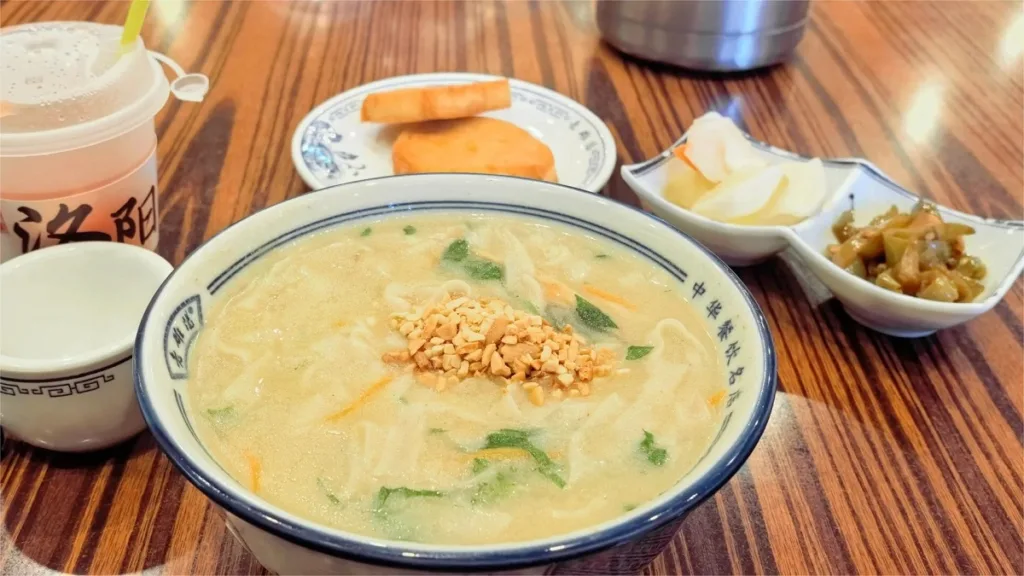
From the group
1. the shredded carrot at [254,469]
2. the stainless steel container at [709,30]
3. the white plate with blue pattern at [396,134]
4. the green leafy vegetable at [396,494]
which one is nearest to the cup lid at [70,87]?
the white plate with blue pattern at [396,134]

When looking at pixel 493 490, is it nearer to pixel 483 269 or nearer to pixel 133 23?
pixel 483 269

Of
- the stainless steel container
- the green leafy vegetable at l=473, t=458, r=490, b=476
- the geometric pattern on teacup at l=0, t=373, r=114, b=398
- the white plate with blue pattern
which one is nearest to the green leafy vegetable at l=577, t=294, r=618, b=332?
the green leafy vegetable at l=473, t=458, r=490, b=476

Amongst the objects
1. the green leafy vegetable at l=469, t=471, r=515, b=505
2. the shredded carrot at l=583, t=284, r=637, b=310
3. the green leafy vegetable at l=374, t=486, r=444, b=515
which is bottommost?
the shredded carrot at l=583, t=284, r=637, b=310

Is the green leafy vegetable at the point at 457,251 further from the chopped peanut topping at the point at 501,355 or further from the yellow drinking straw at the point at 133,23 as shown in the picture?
the yellow drinking straw at the point at 133,23

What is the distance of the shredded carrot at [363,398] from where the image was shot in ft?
3.68

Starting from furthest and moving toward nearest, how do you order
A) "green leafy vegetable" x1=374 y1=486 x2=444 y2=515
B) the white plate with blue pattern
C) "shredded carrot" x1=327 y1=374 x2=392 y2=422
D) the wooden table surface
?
the white plate with blue pattern
the wooden table surface
"shredded carrot" x1=327 y1=374 x2=392 y2=422
"green leafy vegetable" x1=374 y1=486 x2=444 y2=515

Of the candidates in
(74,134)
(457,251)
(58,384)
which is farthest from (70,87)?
(457,251)

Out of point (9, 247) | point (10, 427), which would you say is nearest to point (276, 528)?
point (10, 427)

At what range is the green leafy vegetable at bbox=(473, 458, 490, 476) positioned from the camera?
3.41 feet

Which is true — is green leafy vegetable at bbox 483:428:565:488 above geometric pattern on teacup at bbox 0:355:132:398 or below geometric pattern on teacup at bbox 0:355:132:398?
above

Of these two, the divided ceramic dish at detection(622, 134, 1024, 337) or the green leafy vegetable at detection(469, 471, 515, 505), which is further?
the divided ceramic dish at detection(622, 134, 1024, 337)

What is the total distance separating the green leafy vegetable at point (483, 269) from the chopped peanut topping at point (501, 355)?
198mm

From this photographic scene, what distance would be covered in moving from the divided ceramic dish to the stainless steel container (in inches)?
31.9

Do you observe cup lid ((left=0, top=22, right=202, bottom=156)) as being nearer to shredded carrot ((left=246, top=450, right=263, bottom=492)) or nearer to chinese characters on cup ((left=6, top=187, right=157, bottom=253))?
chinese characters on cup ((left=6, top=187, right=157, bottom=253))
